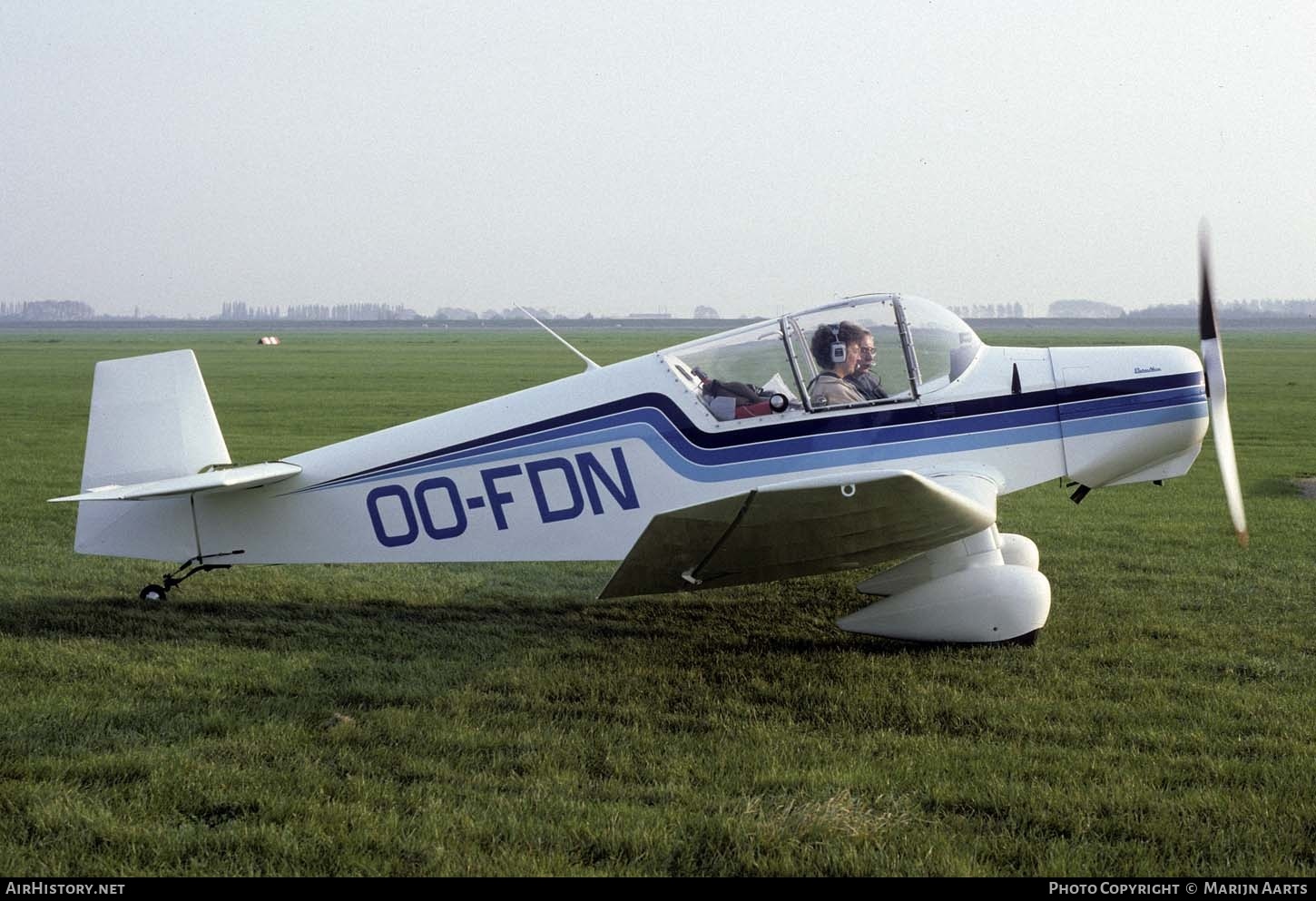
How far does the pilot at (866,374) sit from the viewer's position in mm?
6297

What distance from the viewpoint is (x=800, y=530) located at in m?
5.41

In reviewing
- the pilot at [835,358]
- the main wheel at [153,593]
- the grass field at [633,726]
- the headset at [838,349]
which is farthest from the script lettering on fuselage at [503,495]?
the main wheel at [153,593]

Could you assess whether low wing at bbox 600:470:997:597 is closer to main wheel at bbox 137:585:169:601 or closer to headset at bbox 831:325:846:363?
headset at bbox 831:325:846:363

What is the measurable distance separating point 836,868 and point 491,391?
83.1 feet

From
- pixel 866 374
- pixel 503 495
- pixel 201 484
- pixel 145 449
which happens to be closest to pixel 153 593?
pixel 145 449

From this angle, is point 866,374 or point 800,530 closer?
point 800,530

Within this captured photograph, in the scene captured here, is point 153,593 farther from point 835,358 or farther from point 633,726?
point 835,358

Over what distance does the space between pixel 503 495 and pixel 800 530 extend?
75.0 inches

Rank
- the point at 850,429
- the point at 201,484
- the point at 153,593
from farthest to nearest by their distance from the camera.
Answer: the point at 153,593, the point at 201,484, the point at 850,429

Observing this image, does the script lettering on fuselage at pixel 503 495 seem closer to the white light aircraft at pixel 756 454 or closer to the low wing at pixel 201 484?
the white light aircraft at pixel 756 454

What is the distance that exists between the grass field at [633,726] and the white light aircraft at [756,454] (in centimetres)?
47

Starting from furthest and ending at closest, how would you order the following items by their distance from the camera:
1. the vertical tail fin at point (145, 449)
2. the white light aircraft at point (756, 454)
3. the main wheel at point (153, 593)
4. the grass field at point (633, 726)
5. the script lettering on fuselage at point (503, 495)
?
the main wheel at point (153, 593)
the vertical tail fin at point (145, 449)
the script lettering on fuselage at point (503, 495)
the white light aircraft at point (756, 454)
the grass field at point (633, 726)

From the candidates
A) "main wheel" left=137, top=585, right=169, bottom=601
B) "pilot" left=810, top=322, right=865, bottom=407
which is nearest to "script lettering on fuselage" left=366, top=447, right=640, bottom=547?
"pilot" left=810, top=322, right=865, bottom=407

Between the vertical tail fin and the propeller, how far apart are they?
5.95m
